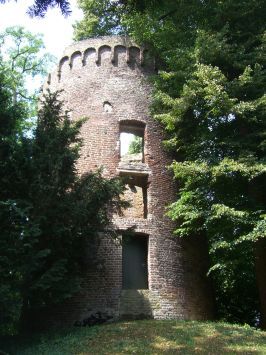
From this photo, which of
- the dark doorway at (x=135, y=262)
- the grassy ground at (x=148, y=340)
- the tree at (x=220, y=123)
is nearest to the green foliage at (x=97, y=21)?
the tree at (x=220, y=123)

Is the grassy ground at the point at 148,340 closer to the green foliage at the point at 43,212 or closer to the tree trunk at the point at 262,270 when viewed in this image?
the green foliage at the point at 43,212

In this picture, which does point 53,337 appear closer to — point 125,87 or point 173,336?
point 173,336

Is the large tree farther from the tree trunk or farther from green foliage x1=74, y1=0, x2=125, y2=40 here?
green foliage x1=74, y1=0, x2=125, y2=40

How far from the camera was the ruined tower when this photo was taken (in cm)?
1323

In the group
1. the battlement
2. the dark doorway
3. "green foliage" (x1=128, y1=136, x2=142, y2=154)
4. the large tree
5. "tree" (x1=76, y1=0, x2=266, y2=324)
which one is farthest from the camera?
"green foliage" (x1=128, y1=136, x2=142, y2=154)

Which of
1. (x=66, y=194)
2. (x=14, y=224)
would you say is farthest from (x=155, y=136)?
(x=14, y=224)

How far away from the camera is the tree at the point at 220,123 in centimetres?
1223

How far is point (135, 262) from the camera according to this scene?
46.7 ft

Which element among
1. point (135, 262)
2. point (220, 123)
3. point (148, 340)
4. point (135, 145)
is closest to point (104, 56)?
point (220, 123)

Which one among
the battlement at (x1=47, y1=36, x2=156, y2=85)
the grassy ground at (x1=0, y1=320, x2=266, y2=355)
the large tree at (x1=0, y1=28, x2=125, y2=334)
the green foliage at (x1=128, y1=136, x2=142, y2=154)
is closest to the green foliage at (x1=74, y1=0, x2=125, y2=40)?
the battlement at (x1=47, y1=36, x2=156, y2=85)

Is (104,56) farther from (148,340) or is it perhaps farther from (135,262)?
(148,340)

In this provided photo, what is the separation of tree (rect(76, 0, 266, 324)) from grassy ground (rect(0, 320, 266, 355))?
1885 millimetres

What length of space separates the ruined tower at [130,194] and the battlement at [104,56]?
35mm

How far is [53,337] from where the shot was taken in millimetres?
11203
